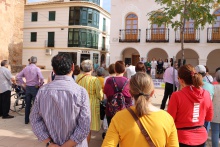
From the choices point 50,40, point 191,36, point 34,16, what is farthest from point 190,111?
point 34,16

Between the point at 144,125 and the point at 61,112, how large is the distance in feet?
2.85

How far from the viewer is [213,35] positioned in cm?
1723

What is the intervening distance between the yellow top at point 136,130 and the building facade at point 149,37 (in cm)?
1697

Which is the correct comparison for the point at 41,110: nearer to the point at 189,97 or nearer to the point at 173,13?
the point at 189,97

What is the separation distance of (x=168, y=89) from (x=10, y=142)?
5099 millimetres

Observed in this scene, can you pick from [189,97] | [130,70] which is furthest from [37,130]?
[130,70]

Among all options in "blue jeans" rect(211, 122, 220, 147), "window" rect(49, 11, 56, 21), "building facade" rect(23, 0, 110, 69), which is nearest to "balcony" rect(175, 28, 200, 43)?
"blue jeans" rect(211, 122, 220, 147)

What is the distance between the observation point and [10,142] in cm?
456

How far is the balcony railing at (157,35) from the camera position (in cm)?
1819

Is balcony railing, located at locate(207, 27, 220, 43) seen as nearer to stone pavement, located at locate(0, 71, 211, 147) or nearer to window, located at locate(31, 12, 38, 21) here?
stone pavement, located at locate(0, 71, 211, 147)

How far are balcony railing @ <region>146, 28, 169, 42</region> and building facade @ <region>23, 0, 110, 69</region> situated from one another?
14.2m

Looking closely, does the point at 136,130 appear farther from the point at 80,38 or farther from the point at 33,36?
the point at 33,36

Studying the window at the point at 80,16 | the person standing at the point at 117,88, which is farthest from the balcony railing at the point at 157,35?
the person standing at the point at 117,88

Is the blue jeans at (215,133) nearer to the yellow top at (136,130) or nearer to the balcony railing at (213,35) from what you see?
the yellow top at (136,130)
